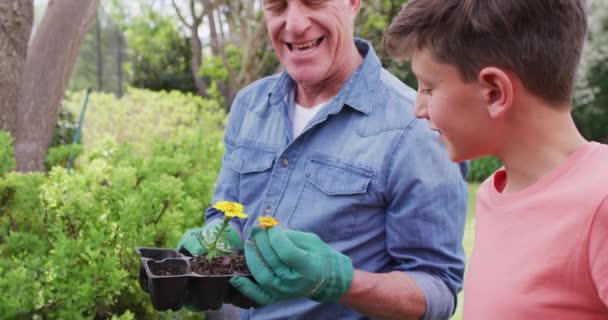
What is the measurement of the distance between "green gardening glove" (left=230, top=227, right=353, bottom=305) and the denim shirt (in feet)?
0.80

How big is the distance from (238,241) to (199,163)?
267 cm

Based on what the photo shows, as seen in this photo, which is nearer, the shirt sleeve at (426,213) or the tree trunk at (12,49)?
the shirt sleeve at (426,213)

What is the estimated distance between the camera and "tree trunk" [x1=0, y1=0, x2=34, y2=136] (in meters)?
3.96

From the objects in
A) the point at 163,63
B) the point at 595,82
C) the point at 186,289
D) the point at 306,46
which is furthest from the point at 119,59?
the point at 186,289

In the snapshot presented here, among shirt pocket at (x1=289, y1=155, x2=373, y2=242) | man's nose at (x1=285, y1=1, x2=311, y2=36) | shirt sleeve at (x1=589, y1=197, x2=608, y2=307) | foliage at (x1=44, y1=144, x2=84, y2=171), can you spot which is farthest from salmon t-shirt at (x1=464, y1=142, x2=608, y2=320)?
foliage at (x1=44, y1=144, x2=84, y2=171)

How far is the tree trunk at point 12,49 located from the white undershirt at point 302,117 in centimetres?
244

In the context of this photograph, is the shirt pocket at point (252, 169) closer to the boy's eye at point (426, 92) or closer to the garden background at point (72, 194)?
the garden background at point (72, 194)

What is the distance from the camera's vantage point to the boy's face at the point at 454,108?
56.2 inches

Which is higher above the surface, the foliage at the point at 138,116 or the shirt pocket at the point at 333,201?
the shirt pocket at the point at 333,201

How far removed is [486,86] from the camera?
140 cm

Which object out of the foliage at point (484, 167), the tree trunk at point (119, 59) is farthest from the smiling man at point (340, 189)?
the tree trunk at point (119, 59)

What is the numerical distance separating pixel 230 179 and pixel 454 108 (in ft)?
3.59

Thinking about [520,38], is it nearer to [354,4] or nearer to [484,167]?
[354,4]

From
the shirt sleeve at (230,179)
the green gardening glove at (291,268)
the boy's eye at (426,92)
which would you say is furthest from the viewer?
the shirt sleeve at (230,179)
